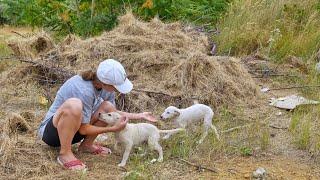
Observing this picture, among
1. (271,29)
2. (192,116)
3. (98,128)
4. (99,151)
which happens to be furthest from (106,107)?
(271,29)

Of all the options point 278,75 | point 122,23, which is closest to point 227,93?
point 278,75

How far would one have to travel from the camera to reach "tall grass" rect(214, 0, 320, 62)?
829cm

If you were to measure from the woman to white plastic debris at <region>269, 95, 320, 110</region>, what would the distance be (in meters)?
2.10

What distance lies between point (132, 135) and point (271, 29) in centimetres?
510

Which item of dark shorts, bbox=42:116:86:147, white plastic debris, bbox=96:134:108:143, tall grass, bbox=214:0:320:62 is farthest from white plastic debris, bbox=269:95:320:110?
dark shorts, bbox=42:116:86:147

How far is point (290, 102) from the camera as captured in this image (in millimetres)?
6078

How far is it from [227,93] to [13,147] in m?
2.57

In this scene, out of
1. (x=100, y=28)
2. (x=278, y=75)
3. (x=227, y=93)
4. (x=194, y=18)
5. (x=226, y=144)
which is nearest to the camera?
(x=226, y=144)

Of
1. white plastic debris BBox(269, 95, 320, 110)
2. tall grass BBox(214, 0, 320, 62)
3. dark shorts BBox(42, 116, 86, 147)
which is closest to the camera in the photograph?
dark shorts BBox(42, 116, 86, 147)

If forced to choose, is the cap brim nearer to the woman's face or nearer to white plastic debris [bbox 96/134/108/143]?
the woman's face

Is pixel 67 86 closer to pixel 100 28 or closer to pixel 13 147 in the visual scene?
pixel 13 147

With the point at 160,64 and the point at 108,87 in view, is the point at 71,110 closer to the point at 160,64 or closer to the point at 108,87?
the point at 108,87

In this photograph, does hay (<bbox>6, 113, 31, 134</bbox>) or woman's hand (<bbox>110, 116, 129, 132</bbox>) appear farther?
hay (<bbox>6, 113, 31, 134</bbox>)

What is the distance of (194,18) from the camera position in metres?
9.17
